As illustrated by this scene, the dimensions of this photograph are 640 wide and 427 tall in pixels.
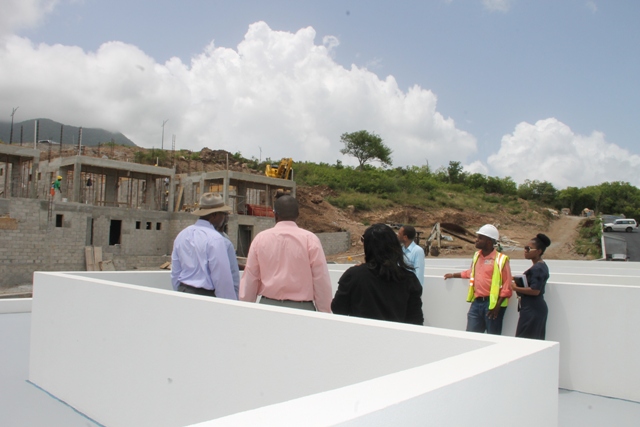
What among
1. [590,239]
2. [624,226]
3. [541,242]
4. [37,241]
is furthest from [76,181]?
[624,226]

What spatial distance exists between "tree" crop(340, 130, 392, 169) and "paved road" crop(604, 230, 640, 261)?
26.8m

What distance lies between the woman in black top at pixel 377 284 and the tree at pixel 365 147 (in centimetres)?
5600

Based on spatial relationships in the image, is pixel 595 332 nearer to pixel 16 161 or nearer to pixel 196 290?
pixel 196 290

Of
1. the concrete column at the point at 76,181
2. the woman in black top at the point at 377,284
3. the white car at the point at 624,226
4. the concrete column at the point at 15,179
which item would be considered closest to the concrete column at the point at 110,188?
the concrete column at the point at 76,181

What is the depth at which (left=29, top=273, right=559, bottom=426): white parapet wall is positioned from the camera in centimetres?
140

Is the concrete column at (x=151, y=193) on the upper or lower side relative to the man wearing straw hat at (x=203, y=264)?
upper

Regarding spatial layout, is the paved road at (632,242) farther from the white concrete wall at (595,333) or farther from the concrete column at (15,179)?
the concrete column at (15,179)

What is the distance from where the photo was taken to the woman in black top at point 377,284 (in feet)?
9.75

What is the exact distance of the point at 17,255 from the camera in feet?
68.3

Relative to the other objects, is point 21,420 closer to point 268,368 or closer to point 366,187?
point 268,368

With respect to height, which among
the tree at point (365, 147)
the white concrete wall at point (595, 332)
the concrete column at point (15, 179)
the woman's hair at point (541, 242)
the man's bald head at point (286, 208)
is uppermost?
the tree at point (365, 147)

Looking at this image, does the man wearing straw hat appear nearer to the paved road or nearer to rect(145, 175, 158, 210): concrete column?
rect(145, 175, 158, 210): concrete column

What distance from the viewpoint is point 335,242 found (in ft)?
103

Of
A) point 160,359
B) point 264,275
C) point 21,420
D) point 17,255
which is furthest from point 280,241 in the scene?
point 17,255
